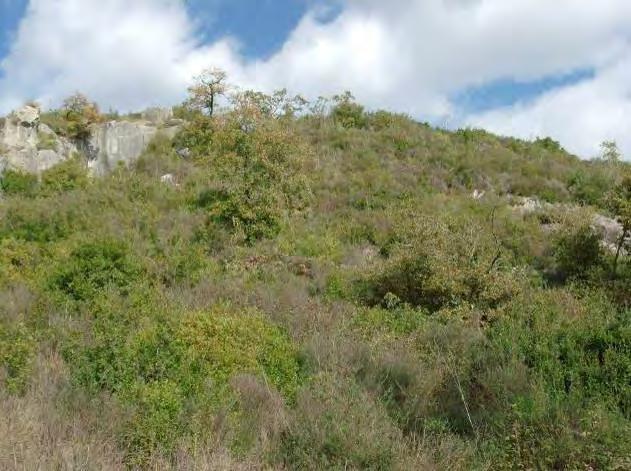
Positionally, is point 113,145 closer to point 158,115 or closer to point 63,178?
point 63,178

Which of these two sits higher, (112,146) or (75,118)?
(75,118)

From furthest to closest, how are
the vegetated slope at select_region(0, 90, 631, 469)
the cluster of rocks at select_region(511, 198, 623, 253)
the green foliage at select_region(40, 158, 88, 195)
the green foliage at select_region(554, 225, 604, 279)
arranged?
the green foliage at select_region(40, 158, 88, 195)
the cluster of rocks at select_region(511, 198, 623, 253)
the green foliage at select_region(554, 225, 604, 279)
the vegetated slope at select_region(0, 90, 631, 469)

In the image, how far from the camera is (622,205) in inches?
432

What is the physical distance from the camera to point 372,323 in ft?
28.2

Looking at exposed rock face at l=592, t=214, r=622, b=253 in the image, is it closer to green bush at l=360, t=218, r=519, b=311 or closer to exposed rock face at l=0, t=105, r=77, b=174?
green bush at l=360, t=218, r=519, b=311

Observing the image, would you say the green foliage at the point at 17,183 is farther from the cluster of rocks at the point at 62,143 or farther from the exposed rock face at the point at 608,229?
the exposed rock face at the point at 608,229

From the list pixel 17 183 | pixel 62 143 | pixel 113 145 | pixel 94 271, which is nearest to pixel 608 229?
pixel 94 271

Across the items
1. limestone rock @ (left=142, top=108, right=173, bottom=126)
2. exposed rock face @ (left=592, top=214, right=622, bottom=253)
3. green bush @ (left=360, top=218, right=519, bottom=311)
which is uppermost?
limestone rock @ (left=142, top=108, right=173, bottom=126)

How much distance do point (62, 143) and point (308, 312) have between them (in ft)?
53.7

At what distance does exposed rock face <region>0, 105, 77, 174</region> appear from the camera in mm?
19594

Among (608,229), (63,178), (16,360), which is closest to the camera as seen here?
(16,360)

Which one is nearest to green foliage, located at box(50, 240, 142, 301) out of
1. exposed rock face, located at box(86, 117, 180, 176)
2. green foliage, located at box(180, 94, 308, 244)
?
green foliage, located at box(180, 94, 308, 244)

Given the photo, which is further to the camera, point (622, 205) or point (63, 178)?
point (63, 178)

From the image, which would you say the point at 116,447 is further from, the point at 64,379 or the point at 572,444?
the point at 572,444
